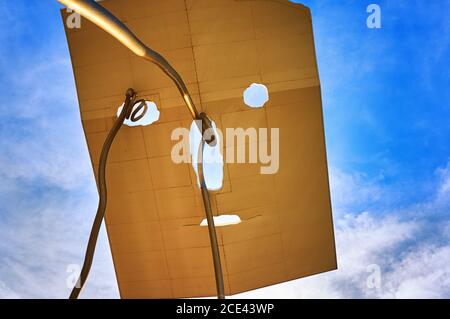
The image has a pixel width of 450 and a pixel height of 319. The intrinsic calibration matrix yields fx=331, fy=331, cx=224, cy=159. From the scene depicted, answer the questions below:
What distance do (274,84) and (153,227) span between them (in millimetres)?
3076

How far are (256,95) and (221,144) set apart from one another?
0.93 meters

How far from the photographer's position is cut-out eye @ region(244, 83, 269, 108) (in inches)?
199

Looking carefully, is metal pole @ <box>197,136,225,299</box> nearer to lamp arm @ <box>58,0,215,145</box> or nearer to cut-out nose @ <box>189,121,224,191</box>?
cut-out nose @ <box>189,121,224,191</box>

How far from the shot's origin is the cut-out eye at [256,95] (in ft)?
16.6

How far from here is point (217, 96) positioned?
504 centimetres

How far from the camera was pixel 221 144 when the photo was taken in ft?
17.0

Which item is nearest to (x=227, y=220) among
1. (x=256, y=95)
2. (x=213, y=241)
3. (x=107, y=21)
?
(x=213, y=241)

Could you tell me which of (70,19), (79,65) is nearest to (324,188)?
(79,65)

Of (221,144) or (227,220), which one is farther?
(227,220)

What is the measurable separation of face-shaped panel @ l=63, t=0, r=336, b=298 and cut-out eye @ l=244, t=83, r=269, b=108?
0.07ft

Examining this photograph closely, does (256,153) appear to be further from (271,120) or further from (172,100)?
(172,100)

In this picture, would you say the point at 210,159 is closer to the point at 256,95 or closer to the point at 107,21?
the point at 256,95
